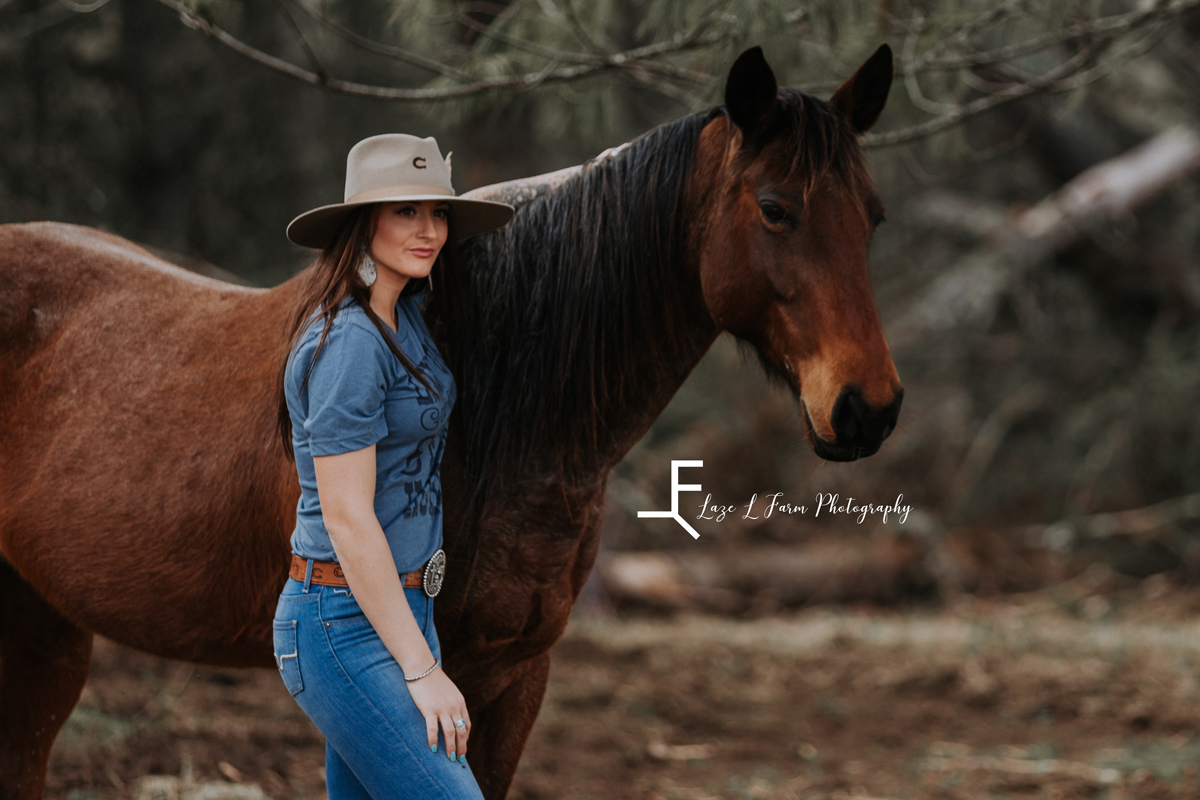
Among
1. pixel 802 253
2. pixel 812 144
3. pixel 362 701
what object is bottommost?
pixel 362 701

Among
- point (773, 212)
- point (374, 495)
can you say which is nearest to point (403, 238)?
point (374, 495)

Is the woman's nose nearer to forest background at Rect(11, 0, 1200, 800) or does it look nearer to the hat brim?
the hat brim

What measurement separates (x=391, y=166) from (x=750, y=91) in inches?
27.0

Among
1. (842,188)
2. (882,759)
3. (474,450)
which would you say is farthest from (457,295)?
(882,759)

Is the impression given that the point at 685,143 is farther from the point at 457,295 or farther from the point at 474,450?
the point at 474,450

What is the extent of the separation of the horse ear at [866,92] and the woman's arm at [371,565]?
3.94 feet

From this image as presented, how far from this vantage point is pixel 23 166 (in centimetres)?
502

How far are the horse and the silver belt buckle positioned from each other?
31 cm

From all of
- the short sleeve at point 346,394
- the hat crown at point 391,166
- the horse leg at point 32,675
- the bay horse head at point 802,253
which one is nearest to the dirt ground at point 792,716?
the horse leg at point 32,675

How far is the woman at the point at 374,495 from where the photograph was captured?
1397 millimetres

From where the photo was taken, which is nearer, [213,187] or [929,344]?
[213,187]

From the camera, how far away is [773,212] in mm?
1759

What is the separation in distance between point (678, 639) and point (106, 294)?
421cm

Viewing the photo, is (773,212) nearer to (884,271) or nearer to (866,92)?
(866,92)
